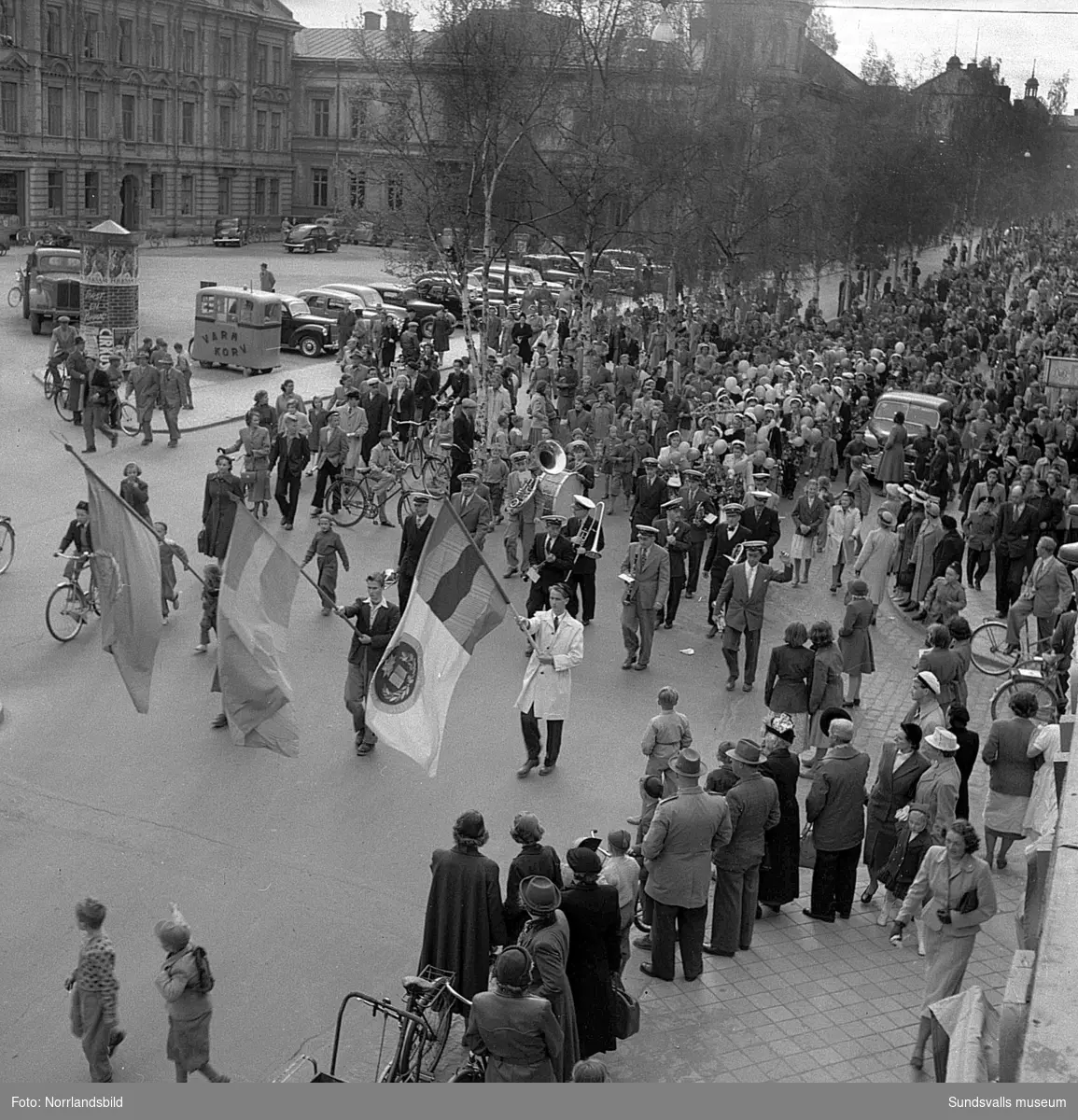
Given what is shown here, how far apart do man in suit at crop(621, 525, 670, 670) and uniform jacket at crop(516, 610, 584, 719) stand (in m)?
2.99

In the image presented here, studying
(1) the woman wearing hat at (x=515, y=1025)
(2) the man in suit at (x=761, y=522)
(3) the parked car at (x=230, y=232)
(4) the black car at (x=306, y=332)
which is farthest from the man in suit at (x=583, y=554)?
(3) the parked car at (x=230, y=232)

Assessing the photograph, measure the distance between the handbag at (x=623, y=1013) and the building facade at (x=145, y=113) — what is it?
64420mm

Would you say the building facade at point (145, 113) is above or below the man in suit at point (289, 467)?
above

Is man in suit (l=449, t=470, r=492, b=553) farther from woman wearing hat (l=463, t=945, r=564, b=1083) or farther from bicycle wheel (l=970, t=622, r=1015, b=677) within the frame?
woman wearing hat (l=463, t=945, r=564, b=1083)

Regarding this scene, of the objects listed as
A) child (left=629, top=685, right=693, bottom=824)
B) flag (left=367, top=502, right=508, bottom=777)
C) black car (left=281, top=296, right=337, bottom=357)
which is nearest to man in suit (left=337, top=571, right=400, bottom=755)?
flag (left=367, top=502, right=508, bottom=777)

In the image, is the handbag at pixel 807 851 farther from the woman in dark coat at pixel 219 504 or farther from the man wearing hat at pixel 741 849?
the woman in dark coat at pixel 219 504

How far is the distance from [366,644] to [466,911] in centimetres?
462

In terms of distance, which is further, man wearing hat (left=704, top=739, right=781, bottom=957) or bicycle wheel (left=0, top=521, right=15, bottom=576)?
bicycle wheel (left=0, top=521, right=15, bottom=576)

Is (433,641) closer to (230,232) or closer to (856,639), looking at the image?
(856,639)

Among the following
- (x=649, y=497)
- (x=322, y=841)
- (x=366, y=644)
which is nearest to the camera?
(x=322, y=841)

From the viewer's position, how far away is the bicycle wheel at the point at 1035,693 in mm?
13312

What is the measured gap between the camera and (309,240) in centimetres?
7400

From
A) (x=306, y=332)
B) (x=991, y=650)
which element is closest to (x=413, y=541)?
(x=991, y=650)

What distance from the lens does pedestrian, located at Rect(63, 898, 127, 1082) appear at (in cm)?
830
